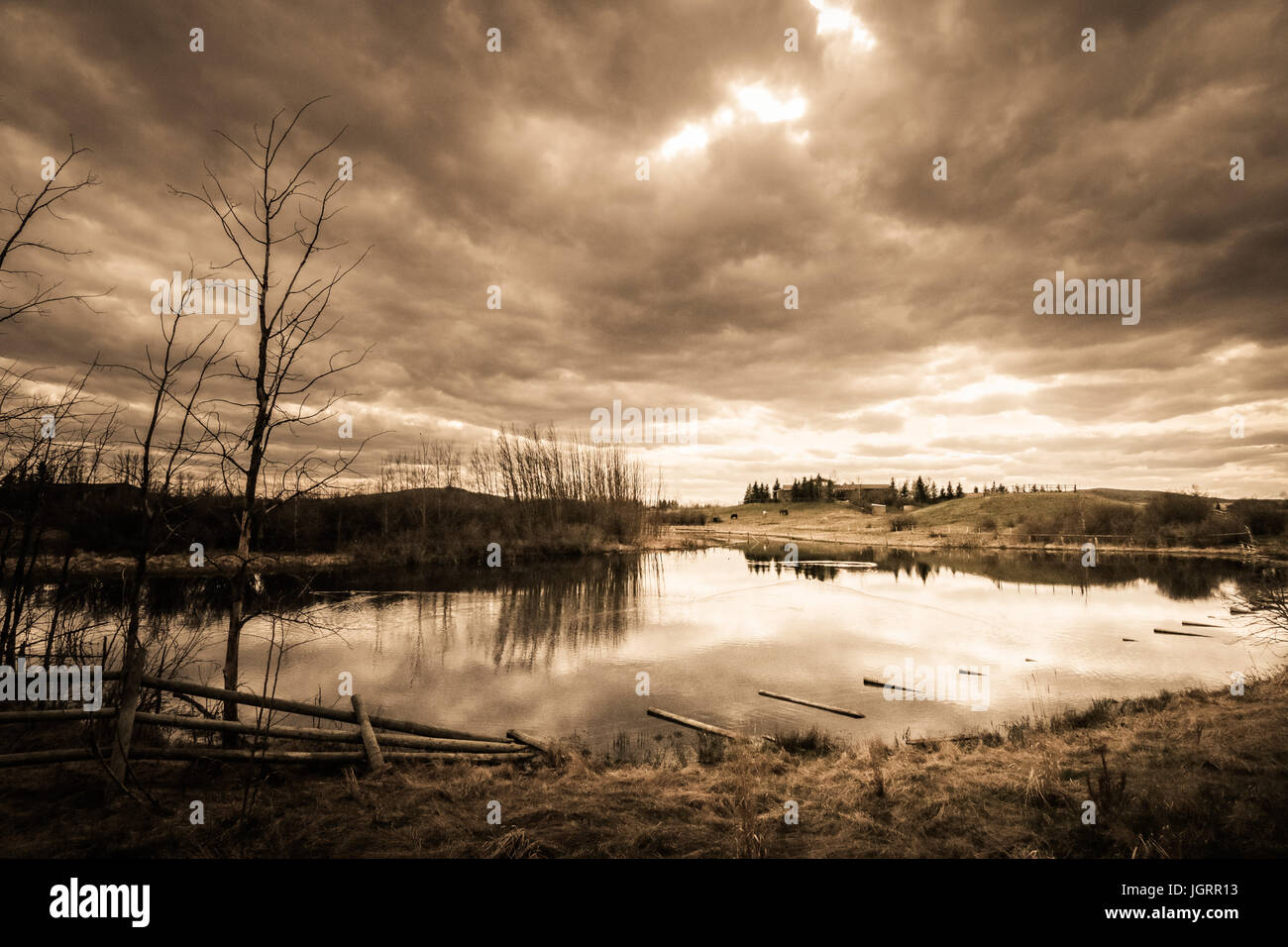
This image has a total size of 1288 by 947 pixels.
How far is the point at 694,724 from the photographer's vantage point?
988 cm

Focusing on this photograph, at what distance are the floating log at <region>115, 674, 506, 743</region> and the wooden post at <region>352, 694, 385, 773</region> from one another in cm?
19

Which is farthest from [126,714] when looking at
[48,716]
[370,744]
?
[370,744]

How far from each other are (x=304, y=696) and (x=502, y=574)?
2126 centimetres

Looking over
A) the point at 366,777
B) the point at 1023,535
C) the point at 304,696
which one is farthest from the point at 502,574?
the point at 1023,535

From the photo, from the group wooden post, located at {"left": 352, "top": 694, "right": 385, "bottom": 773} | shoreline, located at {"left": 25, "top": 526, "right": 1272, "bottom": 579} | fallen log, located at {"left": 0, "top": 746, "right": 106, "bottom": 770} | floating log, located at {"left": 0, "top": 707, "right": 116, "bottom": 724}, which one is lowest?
shoreline, located at {"left": 25, "top": 526, "right": 1272, "bottom": 579}

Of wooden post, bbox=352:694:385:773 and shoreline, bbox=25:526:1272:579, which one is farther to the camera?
shoreline, bbox=25:526:1272:579

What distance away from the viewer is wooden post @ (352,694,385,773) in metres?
6.61

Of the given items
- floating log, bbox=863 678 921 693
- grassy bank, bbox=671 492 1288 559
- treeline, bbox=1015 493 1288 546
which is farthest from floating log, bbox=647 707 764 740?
treeline, bbox=1015 493 1288 546

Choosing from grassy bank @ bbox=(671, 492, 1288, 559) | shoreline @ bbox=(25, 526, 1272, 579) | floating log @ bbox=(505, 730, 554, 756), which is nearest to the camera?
floating log @ bbox=(505, 730, 554, 756)

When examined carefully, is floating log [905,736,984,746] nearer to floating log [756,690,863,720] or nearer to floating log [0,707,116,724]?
floating log [756,690,863,720]

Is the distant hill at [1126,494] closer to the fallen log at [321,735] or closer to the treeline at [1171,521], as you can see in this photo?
the treeline at [1171,521]

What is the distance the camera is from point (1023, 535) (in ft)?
205

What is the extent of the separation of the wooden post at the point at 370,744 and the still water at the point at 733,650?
6.29 feet
